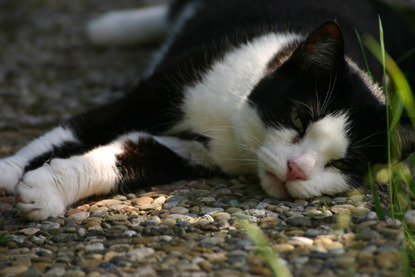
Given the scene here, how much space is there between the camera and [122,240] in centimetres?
166

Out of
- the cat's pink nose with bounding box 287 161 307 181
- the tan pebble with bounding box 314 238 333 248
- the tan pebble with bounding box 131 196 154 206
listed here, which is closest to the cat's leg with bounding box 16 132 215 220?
the tan pebble with bounding box 131 196 154 206

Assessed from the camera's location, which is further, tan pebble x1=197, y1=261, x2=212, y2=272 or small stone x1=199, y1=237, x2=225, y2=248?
small stone x1=199, y1=237, x2=225, y2=248

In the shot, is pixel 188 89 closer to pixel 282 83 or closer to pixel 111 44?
pixel 282 83

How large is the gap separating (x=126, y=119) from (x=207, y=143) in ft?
1.42

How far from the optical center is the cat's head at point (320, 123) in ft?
6.45

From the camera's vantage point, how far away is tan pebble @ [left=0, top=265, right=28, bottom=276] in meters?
1.41

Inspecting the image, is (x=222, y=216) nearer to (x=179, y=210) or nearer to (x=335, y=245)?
(x=179, y=210)

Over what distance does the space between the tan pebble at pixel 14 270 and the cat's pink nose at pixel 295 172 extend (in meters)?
1.03

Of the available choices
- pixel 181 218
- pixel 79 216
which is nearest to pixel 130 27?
pixel 79 216

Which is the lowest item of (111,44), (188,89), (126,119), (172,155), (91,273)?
(91,273)

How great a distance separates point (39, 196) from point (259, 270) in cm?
93

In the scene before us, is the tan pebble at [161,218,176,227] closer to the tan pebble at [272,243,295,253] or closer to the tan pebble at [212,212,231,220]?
the tan pebble at [212,212,231,220]

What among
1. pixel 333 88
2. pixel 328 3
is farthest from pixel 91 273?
pixel 328 3

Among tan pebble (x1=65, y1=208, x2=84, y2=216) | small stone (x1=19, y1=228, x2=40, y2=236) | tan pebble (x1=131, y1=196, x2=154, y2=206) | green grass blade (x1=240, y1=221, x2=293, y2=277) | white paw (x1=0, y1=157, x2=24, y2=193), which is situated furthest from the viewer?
white paw (x1=0, y1=157, x2=24, y2=193)
